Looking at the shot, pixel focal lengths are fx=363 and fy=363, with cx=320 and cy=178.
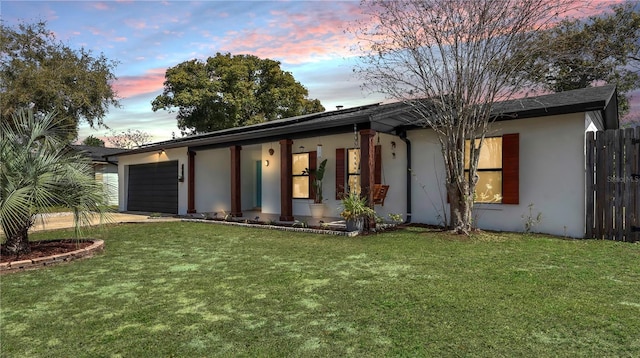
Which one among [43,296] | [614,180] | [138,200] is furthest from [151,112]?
[614,180]

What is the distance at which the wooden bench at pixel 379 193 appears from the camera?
9.13 meters

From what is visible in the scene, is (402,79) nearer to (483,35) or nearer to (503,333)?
(483,35)

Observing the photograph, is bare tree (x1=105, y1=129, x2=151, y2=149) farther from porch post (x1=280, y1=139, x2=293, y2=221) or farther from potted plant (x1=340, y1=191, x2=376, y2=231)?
potted plant (x1=340, y1=191, x2=376, y2=231)

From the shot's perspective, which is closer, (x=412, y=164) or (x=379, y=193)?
(x=379, y=193)

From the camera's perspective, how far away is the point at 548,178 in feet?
24.6

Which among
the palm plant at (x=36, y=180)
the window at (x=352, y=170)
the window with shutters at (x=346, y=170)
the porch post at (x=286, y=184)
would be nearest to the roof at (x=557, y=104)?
the window at (x=352, y=170)

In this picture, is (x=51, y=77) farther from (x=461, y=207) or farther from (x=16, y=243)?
(x=461, y=207)

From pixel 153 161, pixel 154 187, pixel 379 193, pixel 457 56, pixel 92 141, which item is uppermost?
pixel 92 141

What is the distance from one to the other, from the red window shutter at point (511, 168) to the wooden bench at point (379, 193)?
109 inches

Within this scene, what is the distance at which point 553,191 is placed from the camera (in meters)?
7.43

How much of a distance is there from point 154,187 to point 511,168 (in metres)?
13.1

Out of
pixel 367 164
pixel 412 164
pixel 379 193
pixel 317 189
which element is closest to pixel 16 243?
pixel 367 164

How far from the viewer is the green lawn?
2670 millimetres

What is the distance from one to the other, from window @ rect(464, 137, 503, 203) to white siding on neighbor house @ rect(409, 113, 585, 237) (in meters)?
0.17
